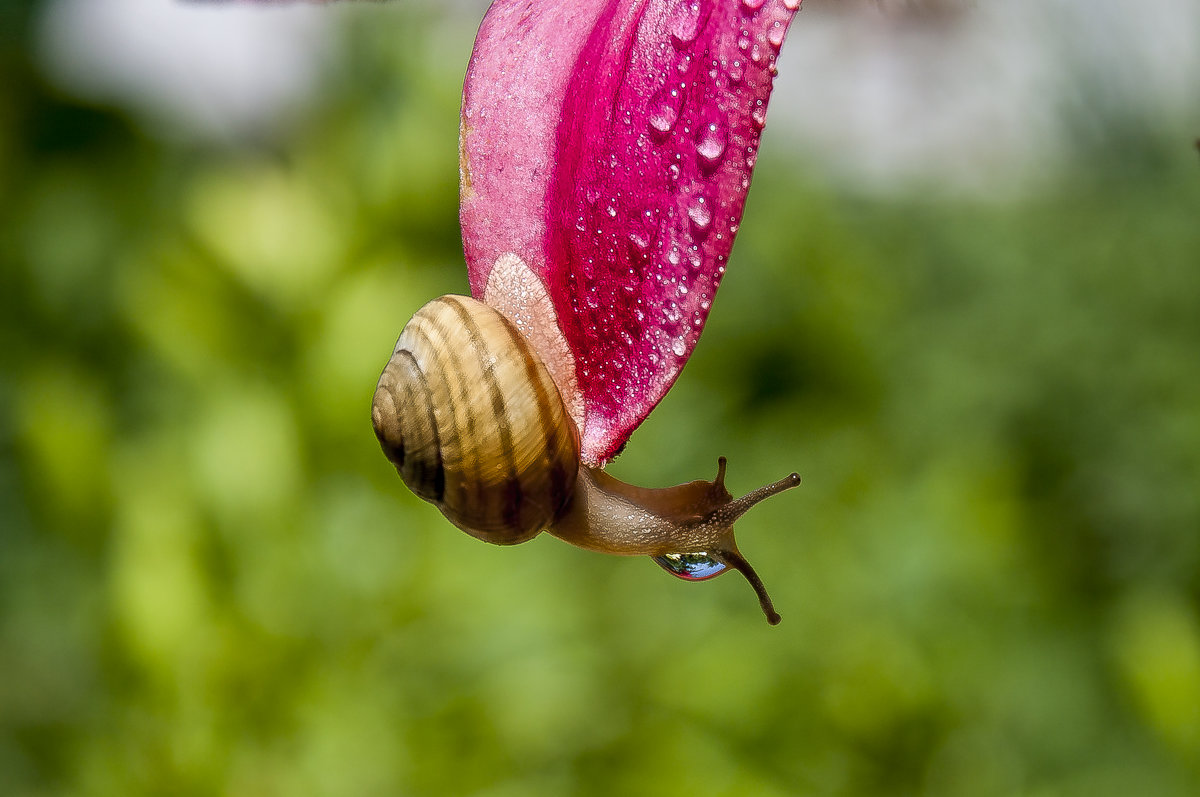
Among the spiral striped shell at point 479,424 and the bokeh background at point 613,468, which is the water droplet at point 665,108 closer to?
the spiral striped shell at point 479,424

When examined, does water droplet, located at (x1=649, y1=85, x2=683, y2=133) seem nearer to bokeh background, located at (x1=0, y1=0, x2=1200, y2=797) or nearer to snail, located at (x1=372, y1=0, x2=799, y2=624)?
snail, located at (x1=372, y1=0, x2=799, y2=624)

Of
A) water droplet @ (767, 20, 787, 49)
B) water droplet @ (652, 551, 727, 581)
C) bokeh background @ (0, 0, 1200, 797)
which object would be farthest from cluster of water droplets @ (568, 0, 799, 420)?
bokeh background @ (0, 0, 1200, 797)

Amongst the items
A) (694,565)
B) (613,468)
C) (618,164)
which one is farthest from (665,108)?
(613,468)

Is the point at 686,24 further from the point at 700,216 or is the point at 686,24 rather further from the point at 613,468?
the point at 613,468

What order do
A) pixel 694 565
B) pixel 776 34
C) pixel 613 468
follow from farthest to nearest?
pixel 613 468, pixel 694 565, pixel 776 34

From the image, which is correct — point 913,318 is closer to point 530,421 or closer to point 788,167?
point 788,167

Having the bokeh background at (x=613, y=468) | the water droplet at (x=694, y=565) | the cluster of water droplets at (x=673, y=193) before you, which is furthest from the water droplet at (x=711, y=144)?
the bokeh background at (x=613, y=468)
